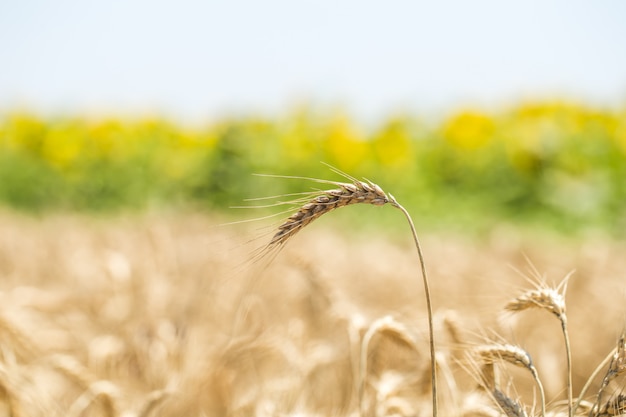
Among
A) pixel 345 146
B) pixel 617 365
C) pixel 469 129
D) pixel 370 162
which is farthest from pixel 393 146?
pixel 617 365

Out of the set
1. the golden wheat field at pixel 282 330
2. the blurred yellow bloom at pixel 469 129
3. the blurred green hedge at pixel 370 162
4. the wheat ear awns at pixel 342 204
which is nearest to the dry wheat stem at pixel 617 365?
the golden wheat field at pixel 282 330

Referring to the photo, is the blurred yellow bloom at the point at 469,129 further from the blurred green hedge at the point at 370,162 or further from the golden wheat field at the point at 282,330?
the golden wheat field at the point at 282,330

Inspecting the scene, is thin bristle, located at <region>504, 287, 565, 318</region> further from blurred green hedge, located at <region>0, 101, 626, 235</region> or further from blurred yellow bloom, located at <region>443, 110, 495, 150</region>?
blurred yellow bloom, located at <region>443, 110, 495, 150</region>

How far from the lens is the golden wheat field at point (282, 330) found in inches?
64.5

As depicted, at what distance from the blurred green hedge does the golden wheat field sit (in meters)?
5.22

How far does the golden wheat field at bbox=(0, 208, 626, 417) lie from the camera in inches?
64.5

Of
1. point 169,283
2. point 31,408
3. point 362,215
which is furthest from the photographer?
point 362,215

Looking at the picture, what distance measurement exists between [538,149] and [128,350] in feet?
31.0

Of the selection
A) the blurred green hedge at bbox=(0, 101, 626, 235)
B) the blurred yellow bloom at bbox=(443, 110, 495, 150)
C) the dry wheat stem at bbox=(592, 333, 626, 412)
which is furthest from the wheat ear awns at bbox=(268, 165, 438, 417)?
the blurred yellow bloom at bbox=(443, 110, 495, 150)

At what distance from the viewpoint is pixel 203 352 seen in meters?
2.54

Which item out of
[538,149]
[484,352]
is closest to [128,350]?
[484,352]

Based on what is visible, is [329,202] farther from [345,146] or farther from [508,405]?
[345,146]

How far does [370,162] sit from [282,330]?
9549mm

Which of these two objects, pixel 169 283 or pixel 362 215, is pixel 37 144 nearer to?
pixel 362 215
